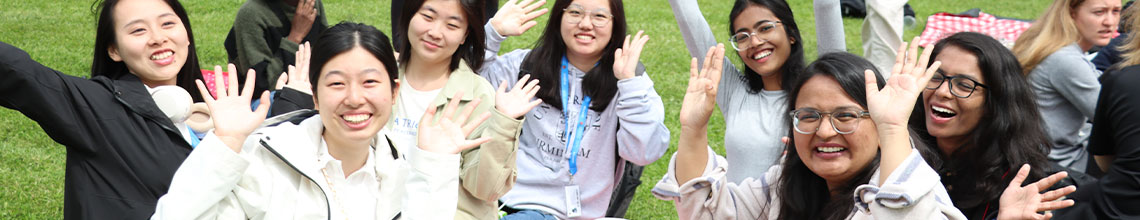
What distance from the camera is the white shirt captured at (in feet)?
9.68

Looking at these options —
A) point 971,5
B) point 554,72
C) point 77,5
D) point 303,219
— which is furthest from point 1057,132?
point 77,5

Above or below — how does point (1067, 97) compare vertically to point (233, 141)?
below

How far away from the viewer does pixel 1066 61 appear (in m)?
4.99


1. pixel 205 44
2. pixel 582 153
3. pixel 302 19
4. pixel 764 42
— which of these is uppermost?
pixel 764 42

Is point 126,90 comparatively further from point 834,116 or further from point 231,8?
point 231,8

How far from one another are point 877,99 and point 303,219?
1638 millimetres

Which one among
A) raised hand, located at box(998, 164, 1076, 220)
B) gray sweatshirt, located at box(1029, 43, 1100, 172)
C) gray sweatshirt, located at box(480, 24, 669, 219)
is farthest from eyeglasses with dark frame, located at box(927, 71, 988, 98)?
gray sweatshirt, located at box(1029, 43, 1100, 172)

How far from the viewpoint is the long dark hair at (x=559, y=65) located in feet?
14.2

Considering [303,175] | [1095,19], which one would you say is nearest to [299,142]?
[303,175]

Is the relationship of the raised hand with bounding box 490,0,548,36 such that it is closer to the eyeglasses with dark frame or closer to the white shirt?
the white shirt

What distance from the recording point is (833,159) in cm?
298

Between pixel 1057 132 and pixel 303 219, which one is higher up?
pixel 303 219

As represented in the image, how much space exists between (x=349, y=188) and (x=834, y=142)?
4.73 ft

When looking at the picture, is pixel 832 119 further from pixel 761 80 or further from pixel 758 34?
pixel 761 80
